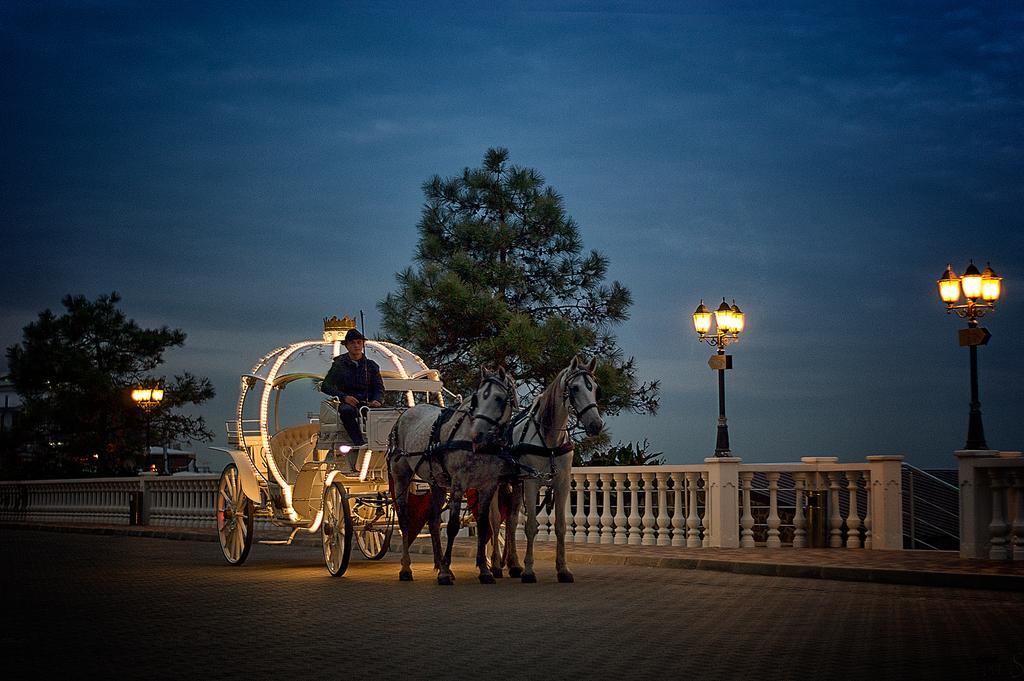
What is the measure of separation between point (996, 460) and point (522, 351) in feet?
60.8

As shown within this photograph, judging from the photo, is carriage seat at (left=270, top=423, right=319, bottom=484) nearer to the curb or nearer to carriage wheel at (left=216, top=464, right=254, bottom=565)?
carriage wheel at (left=216, top=464, right=254, bottom=565)

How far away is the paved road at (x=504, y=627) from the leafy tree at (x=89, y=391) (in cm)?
3273

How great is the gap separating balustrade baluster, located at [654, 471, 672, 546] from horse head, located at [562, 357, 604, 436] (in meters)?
5.64

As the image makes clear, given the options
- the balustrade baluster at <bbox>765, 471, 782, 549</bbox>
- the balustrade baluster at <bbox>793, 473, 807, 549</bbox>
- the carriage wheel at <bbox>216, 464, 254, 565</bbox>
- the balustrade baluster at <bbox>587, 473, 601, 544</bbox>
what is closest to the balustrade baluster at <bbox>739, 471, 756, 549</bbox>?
the balustrade baluster at <bbox>765, 471, 782, 549</bbox>

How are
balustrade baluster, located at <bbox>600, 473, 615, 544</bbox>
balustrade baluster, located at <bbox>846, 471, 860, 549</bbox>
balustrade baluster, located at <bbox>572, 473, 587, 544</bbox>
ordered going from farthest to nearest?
balustrade baluster, located at <bbox>572, 473, 587, 544</bbox> → balustrade baluster, located at <bbox>600, 473, 615, 544</bbox> → balustrade baluster, located at <bbox>846, 471, 860, 549</bbox>

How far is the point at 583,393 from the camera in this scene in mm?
13969

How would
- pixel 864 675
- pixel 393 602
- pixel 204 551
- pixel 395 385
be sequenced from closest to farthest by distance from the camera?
pixel 864 675 < pixel 393 602 < pixel 395 385 < pixel 204 551

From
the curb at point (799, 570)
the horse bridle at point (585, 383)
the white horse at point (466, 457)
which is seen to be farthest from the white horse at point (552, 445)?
the curb at point (799, 570)

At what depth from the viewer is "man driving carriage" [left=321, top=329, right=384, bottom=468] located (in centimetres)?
1625

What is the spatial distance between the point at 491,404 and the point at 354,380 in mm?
2830

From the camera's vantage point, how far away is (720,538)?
19109 mm

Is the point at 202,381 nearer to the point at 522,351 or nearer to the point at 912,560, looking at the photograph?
the point at 522,351

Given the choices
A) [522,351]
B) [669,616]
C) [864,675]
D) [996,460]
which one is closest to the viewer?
[864,675]

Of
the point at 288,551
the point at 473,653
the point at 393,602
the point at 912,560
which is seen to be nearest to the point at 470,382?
the point at 288,551
